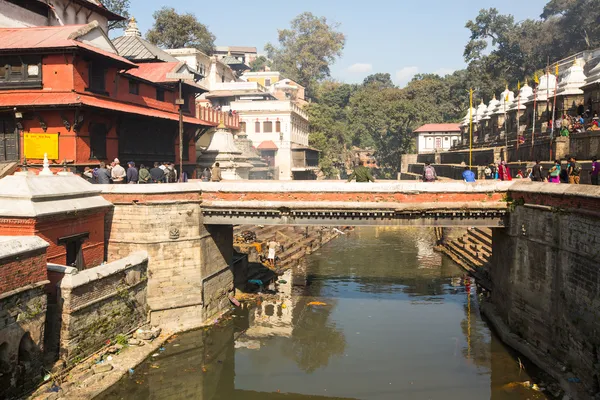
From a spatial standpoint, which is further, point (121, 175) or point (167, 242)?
point (121, 175)

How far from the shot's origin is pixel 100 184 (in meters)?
18.0

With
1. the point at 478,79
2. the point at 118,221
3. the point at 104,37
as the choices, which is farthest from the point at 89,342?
the point at 478,79

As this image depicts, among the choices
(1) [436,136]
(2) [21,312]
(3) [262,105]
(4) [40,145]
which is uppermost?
(3) [262,105]

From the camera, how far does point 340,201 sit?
17.3 m

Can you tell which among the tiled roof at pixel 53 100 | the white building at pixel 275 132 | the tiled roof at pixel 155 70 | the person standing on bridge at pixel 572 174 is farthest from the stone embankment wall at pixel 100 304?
the white building at pixel 275 132

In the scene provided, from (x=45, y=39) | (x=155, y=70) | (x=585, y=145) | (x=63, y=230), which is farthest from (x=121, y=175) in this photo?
(x=585, y=145)

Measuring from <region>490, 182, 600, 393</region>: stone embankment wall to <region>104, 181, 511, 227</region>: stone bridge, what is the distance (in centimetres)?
121

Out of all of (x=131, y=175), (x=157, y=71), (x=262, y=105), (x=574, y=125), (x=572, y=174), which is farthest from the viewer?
(x=262, y=105)

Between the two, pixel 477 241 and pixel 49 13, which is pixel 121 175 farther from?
pixel 477 241

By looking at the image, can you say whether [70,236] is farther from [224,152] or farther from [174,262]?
[224,152]

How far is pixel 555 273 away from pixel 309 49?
3438 inches

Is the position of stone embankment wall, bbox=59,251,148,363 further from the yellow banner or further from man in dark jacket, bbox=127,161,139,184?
the yellow banner

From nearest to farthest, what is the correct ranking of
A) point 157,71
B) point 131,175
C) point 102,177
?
point 102,177
point 131,175
point 157,71

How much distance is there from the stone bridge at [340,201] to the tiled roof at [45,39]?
7497 millimetres
